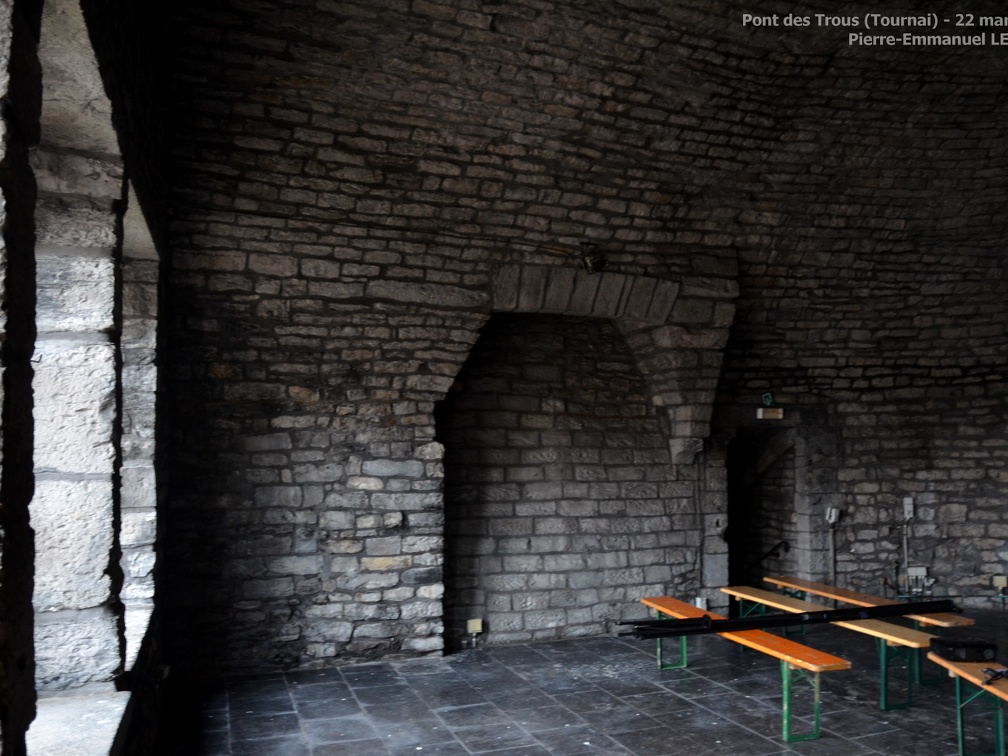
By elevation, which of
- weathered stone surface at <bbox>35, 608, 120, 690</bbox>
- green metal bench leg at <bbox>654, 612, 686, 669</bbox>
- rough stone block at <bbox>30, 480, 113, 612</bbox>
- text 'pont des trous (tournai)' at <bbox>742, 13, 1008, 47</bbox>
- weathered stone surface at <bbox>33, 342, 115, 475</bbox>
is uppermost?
text 'pont des trous (tournai)' at <bbox>742, 13, 1008, 47</bbox>

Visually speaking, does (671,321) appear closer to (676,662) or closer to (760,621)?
(676,662)

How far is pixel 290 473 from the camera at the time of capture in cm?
549

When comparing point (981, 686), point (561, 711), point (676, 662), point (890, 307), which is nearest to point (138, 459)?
point (561, 711)

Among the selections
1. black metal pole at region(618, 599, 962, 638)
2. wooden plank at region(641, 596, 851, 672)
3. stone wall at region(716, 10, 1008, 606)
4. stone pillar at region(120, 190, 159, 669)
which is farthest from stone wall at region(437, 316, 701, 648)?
stone pillar at region(120, 190, 159, 669)

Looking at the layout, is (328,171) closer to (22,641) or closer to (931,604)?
(22,641)

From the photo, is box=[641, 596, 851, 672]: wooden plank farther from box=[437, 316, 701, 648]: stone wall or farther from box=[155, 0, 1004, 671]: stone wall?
box=[155, 0, 1004, 671]: stone wall

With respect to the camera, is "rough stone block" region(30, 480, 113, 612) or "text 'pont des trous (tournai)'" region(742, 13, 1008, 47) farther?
"text 'pont des trous (tournai)'" region(742, 13, 1008, 47)

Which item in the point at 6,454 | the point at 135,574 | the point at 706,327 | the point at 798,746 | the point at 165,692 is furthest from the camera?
the point at 706,327

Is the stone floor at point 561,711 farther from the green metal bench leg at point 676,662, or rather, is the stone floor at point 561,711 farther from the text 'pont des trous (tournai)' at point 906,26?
the text 'pont des trous (tournai)' at point 906,26

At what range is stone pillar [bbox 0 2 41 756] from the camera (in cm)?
140

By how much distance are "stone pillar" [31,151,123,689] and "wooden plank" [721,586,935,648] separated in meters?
3.94

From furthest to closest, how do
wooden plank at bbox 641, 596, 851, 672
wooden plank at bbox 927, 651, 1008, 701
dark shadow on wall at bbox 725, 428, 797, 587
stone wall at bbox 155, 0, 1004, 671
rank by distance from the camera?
dark shadow on wall at bbox 725, 428, 797, 587 < stone wall at bbox 155, 0, 1004, 671 < wooden plank at bbox 641, 596, 851, 672 < wooden plank at bbox 927, 651, 1008, 701

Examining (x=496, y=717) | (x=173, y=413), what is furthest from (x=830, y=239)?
(x=173, y=413)

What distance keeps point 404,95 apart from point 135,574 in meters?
3.21
